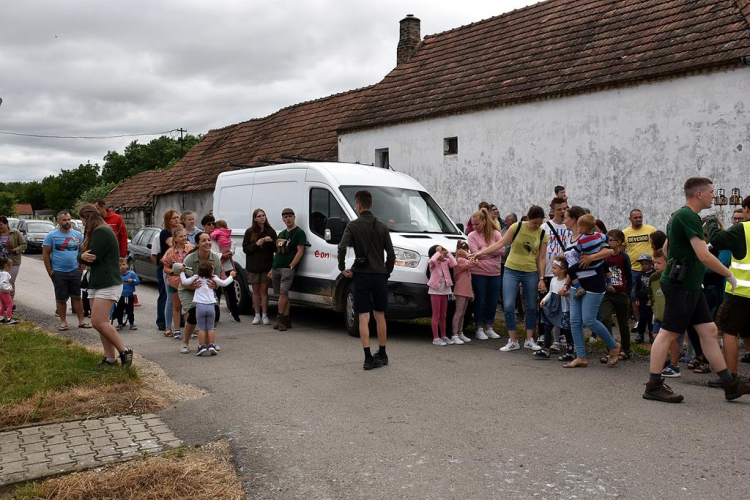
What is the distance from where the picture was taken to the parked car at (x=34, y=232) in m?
33.1

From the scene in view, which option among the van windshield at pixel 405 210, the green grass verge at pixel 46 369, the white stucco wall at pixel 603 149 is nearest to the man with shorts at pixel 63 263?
the green grass verge at pixel 46 369

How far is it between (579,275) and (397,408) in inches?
113

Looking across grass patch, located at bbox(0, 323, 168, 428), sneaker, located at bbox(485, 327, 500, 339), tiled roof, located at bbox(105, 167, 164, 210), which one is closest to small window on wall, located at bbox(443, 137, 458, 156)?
sneaker, located at bbox(485, 327, 500, 339)

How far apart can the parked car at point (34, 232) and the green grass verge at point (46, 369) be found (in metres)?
25.1

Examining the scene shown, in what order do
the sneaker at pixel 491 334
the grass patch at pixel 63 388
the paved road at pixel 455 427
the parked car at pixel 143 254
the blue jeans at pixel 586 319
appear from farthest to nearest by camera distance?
the parked car at pixel 143 254
the sneaker at pixel 491 334
the blue jeans at pixel 586 319
the grass patch at pixel 63 388
the paved road at pixel 455 427

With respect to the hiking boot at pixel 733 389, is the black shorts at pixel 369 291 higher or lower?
higher

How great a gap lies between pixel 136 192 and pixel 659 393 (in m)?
40.8

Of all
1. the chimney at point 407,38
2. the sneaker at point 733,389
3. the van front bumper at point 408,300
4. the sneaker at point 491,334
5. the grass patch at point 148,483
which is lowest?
the sneaker at point 491,334

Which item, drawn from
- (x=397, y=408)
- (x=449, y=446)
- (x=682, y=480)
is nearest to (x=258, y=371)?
(x=397, y=408)

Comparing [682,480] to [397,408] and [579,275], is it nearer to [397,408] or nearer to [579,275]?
[397,408]

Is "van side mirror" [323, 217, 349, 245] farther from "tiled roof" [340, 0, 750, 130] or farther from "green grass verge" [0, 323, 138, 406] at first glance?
"tiled roof" [340, 0, 750, 130]

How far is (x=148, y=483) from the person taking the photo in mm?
4406

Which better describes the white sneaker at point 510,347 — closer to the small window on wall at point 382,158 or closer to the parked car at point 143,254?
the parked car at point 143,254

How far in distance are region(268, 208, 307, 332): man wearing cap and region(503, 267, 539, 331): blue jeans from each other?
3.53m
